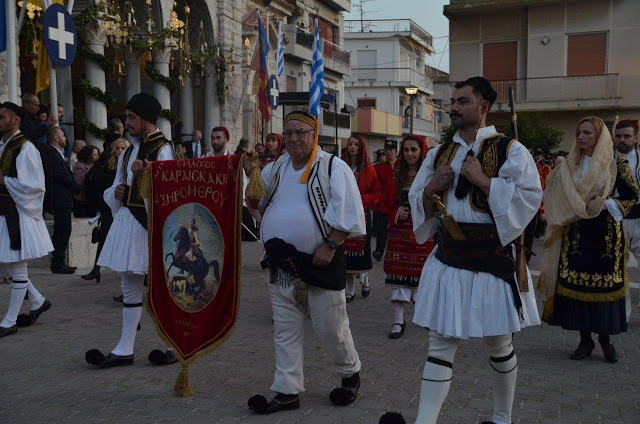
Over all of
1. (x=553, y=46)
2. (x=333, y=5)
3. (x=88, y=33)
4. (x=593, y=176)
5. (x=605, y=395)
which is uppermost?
(x=333, y=5)

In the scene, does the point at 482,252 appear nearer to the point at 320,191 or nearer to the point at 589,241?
the point at 320,191

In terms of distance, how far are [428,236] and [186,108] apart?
17842 millimetres

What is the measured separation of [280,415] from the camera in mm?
4559

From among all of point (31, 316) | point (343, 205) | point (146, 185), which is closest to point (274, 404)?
point (343, 205)

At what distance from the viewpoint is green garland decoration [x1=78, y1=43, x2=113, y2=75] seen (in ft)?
51.1

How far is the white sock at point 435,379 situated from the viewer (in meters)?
3.85

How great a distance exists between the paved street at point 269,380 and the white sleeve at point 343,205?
1181 millimetres

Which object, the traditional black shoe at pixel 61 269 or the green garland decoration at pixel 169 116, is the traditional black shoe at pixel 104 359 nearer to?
the traditional black shoe at pixel 61 269

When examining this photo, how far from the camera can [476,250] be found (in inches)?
155

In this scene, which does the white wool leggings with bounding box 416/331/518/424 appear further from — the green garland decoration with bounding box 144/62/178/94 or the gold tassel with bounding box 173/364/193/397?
the green garland decoration with bounding box 144/62/178/94

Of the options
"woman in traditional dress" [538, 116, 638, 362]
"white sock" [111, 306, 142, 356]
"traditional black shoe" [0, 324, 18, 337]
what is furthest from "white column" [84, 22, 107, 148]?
"woman in traditional dress" [538, 116, 638, 362]

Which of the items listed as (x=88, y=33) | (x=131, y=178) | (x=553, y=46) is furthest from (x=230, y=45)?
(x=131, y=178)

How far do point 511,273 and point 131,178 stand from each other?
3015 millimetres

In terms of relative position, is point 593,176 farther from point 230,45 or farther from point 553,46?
point 553,46
